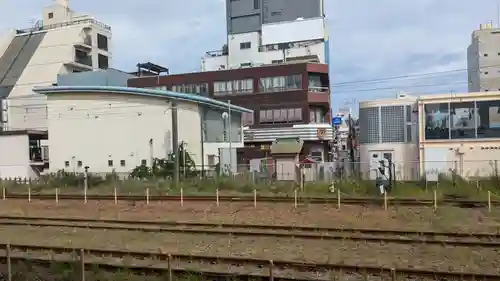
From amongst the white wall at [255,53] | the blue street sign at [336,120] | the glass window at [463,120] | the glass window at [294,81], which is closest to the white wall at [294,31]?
the white wall at [255,53]

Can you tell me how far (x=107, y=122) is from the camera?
44.5m

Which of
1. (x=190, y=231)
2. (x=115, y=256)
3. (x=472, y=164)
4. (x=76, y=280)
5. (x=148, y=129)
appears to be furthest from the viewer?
(x=148, y=129)

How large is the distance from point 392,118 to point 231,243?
25011mm

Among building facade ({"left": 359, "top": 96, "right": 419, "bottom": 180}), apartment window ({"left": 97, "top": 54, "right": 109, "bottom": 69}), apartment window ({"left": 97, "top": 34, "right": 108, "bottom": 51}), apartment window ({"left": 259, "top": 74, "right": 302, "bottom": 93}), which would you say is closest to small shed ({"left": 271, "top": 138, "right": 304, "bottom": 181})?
building facade ({"left": 359, "top": 96, "right": 419, "bottom": 180})

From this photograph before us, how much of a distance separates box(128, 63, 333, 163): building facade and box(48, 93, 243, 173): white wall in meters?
13.0

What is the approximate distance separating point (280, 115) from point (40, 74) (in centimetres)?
3811

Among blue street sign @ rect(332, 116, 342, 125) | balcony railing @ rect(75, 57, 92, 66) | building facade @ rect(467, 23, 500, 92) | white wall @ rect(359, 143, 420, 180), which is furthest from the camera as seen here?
building facade @ rect(467, 23, 500, 92)

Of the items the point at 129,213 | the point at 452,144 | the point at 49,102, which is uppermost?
the point at 49,102

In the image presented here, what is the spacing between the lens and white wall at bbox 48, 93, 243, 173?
1719 inches

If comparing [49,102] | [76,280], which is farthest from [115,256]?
[49,102]

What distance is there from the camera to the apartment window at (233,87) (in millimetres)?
58287

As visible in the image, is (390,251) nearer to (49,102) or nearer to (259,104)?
(49,102)

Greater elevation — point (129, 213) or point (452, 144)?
point (452, 144)

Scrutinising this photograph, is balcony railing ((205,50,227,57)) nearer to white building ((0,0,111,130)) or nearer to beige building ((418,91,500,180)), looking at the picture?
white building ((0,0,111,130))
